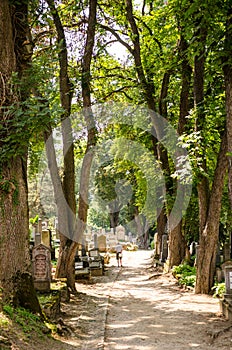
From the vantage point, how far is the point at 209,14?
9055 mm

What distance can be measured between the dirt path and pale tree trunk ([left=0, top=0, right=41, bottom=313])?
4.44ft

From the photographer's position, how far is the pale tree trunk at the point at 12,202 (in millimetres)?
7812

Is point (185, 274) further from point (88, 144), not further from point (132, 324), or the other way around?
point (132, 324)

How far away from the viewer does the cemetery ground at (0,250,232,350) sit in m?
7.16

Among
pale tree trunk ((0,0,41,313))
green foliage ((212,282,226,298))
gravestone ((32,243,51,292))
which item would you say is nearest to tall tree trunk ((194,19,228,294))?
green foliage ((212,282,226,298))

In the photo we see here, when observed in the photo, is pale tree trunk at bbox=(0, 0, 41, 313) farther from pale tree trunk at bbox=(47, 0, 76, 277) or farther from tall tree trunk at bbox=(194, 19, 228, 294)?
tall tree trunk at bbox=(194, 19, 228, 294)

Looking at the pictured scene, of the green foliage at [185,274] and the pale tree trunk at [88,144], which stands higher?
the pale tree trunk at [88,144]

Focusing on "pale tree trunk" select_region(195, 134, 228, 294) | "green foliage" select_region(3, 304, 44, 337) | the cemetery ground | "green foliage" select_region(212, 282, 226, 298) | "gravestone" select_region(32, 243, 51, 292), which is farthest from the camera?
"pale tree trunk" select_region(195, 134, 228, 294)

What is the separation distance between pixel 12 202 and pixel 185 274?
903 cm

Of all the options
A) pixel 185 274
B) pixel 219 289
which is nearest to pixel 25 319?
pixel 219 289

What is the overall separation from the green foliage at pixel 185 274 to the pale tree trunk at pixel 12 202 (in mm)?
7514

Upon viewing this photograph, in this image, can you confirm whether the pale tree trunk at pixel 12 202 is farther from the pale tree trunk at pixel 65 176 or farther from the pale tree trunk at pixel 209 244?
the pale tree trunk at pixel 209 244

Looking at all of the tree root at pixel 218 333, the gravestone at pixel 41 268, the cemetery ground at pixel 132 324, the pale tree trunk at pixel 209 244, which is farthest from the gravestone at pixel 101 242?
the tree root at pixel 218 333

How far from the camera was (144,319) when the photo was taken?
10.2 metres
